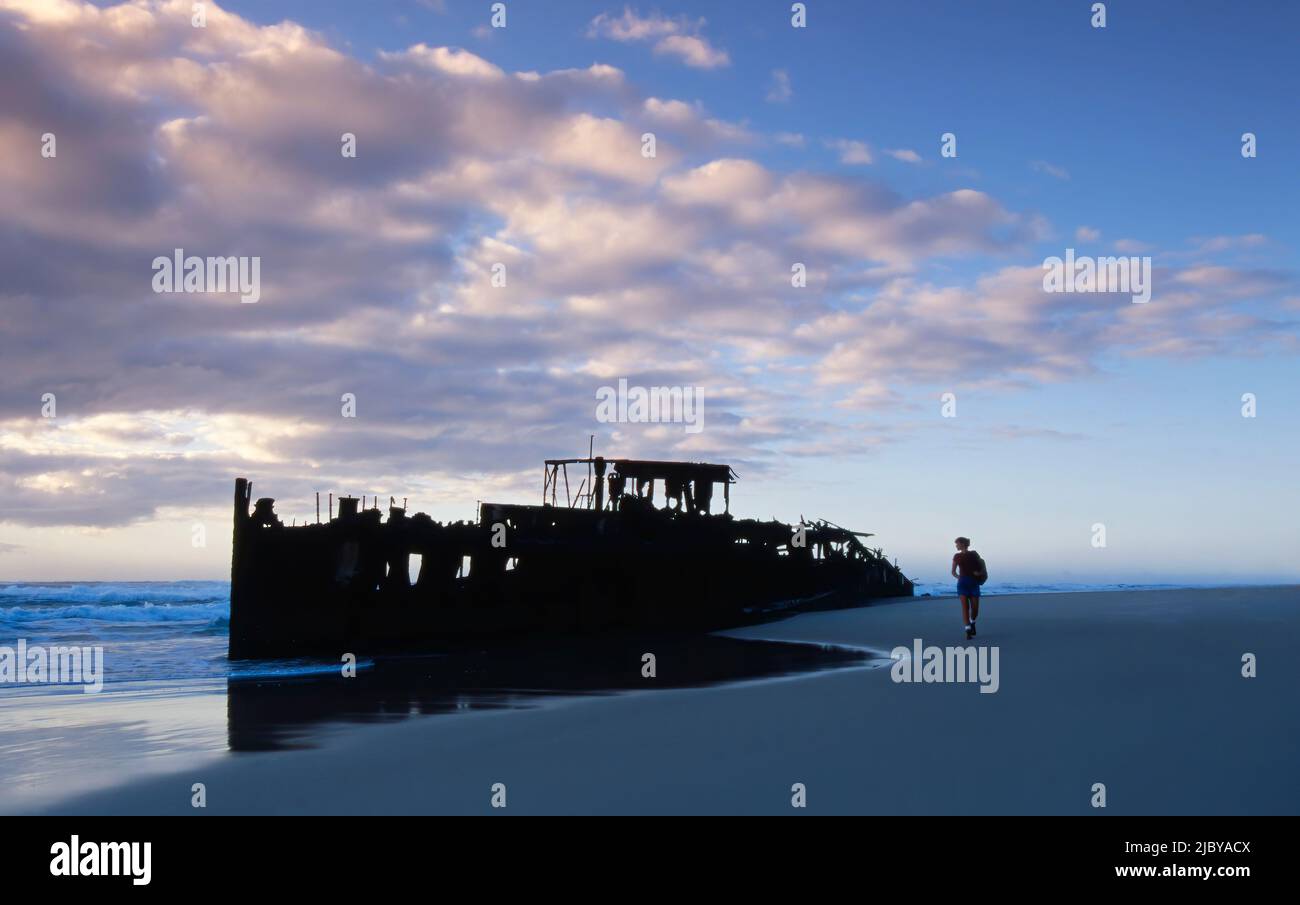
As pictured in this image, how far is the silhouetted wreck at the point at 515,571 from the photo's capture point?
22.0 m

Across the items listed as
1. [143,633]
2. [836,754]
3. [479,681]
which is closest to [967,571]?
[479,681]

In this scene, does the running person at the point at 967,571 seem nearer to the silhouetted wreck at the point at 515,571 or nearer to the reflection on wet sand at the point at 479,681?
the reflection on wet sand at the point at 479,681

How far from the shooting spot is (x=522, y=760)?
25.3 feet

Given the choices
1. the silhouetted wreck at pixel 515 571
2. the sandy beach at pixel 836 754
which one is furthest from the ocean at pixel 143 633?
the sandy beach at pixel 836 754

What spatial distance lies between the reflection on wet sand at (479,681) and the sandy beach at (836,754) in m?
1.00

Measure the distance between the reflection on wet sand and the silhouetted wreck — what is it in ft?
7.27

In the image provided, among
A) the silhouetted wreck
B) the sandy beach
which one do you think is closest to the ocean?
the silhouetted wreck

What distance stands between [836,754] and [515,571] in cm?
1790

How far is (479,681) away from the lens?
1491 cm

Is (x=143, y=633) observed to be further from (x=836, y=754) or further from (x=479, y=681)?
(x=836, y=754)
